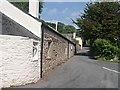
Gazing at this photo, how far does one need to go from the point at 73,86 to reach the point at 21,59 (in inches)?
112

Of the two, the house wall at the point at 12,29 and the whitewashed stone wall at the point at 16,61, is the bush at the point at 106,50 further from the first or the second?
the whitewashed stone wall at the point at 16,61

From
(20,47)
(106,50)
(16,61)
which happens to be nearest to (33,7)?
(20,47)

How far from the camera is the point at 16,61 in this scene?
47.3 feet

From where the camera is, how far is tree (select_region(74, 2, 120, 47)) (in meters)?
39.3

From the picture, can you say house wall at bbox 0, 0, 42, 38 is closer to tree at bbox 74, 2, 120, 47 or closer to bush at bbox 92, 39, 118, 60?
bush at bbox 92, 39, 118, 60

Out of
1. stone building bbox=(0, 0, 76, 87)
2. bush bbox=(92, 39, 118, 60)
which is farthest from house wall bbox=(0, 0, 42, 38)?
bush bbox=(92, 39, 118, 60)

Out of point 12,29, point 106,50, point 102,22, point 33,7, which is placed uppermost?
point 102,22

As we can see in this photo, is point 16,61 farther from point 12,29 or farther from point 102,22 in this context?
point 102,22

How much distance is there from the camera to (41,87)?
47.2ft

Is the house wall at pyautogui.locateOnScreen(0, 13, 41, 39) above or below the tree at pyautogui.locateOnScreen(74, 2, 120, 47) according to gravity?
below

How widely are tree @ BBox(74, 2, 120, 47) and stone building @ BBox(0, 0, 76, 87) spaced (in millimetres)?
21554

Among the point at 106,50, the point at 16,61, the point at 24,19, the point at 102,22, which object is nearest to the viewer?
the point at 16,61

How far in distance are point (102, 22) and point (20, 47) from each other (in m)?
26.5

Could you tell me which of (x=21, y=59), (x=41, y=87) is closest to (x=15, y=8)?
(x=21, y=59)
